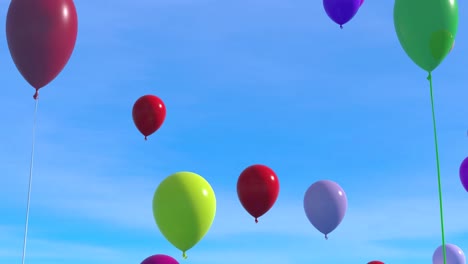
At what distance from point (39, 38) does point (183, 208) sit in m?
3.44

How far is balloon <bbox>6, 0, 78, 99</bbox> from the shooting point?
29.1ft

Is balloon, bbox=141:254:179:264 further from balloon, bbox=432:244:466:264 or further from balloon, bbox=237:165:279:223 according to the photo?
balloon, bbox=432:244:466:264

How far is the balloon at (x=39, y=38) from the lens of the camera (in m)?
8.88

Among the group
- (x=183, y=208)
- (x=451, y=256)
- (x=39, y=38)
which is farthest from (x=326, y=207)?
(x=39, y=38)

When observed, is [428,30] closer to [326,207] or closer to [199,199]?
[199,199]

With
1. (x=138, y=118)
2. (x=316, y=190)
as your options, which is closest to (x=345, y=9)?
(x=316, y=190)

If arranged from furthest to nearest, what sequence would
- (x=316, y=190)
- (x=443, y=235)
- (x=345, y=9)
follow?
(x=316, y=190) → (x=345, y=9) → (x=443, y=235)

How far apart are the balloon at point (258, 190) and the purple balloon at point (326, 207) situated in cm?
124

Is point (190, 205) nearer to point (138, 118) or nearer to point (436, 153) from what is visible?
point (436, 153)

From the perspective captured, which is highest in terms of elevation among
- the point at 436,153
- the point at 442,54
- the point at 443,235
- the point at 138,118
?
the point at 138,118

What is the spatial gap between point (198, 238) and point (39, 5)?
4.37 m

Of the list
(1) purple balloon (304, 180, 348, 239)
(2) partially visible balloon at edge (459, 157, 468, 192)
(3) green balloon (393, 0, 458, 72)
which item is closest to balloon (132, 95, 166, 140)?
(1) purple balloon (304, 180, 348, 239)

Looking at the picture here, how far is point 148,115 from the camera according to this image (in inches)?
606

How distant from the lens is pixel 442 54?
916 centimetres
